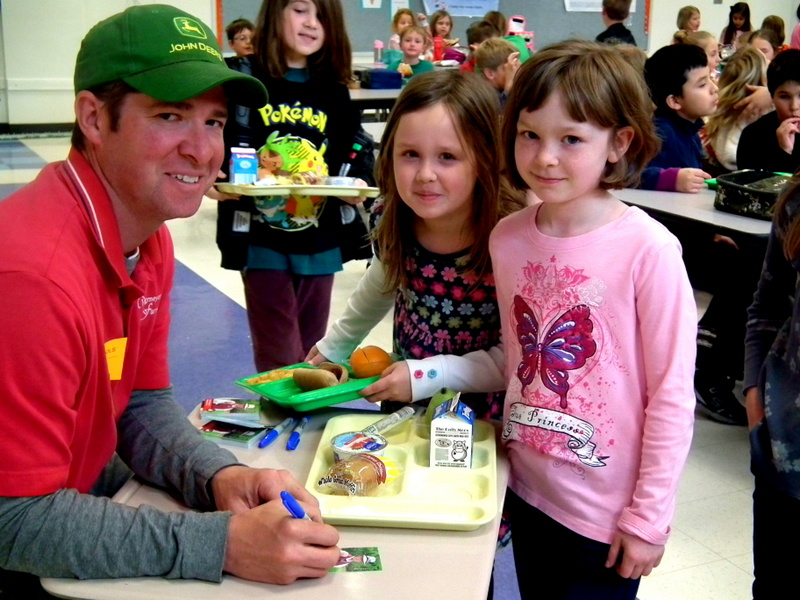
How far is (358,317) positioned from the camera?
6.04ft

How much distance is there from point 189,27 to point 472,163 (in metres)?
0.59

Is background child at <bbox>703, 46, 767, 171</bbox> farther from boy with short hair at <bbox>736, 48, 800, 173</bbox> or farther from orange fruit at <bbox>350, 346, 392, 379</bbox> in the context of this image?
orange fruit at <bbox>350, 346, 392, 379</bbox>

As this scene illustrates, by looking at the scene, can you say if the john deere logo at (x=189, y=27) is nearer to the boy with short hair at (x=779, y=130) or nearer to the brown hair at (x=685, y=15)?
the boy with short hair at (x=779, y=130)

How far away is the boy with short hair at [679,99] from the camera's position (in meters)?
3.52

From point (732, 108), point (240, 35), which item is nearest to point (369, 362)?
point (732, 108)

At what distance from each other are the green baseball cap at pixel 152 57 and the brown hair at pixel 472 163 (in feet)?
1.51

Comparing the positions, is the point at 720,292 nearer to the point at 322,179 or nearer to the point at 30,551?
the point at 322,179

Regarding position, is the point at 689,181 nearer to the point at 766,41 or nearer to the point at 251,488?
the point at 251,488

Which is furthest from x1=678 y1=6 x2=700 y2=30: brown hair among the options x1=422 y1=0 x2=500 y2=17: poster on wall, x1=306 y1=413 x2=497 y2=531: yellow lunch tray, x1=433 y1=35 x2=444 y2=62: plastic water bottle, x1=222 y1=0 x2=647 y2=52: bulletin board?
x1=306 y1=413 x2=497 y2=531: yellow lunch tray

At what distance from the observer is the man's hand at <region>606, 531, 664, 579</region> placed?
4.22 ft

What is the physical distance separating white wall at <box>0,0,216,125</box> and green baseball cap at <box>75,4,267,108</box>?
8.79 metres

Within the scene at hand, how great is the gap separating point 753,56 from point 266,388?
13.6ft

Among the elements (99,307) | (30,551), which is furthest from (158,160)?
(30,551)

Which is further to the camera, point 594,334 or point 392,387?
point 392,387
